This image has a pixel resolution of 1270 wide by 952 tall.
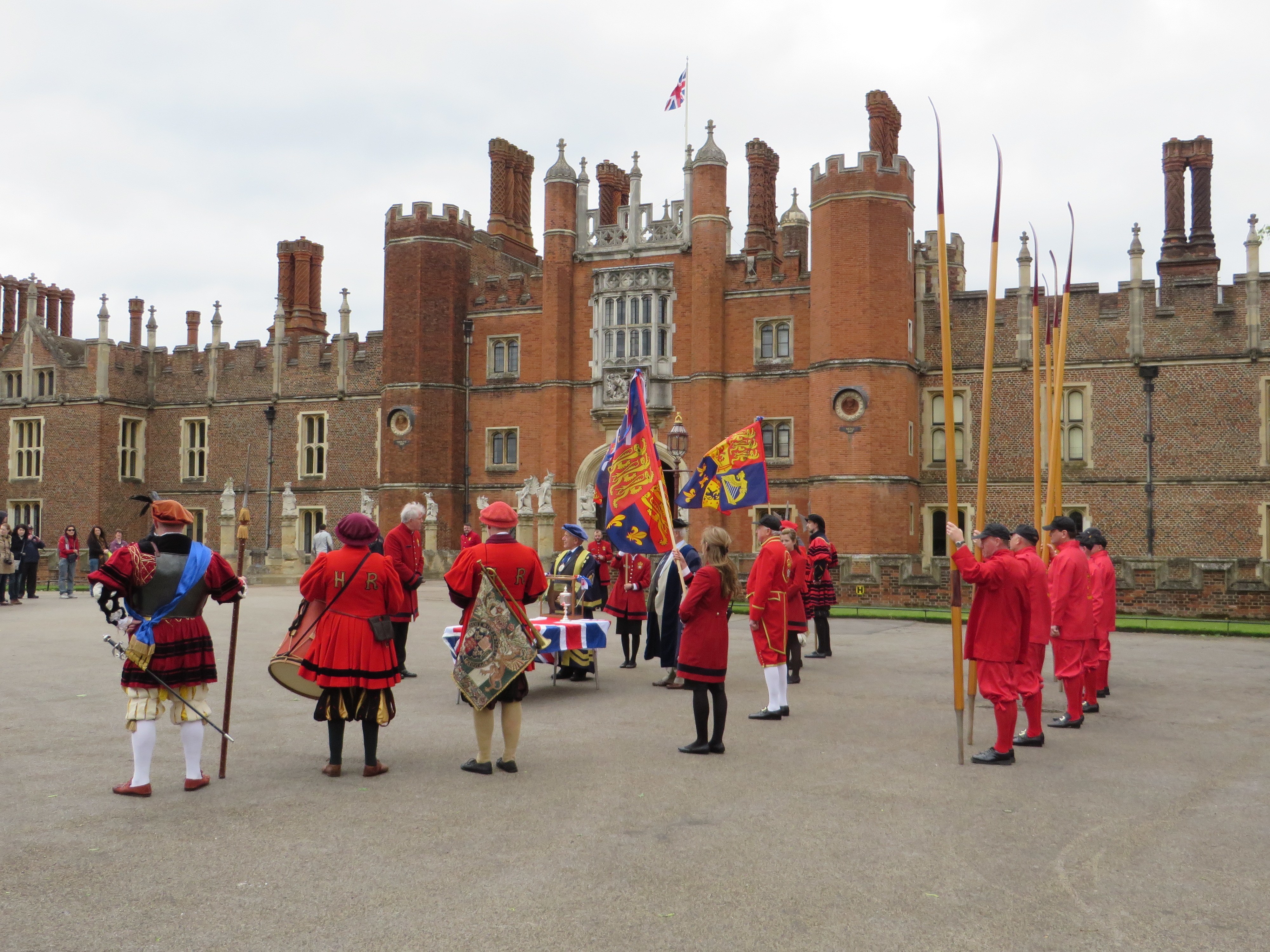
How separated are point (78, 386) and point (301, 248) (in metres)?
9.73

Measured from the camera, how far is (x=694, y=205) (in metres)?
32.2

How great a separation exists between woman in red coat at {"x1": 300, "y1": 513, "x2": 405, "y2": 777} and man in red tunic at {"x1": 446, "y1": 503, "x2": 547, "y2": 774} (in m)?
0.49

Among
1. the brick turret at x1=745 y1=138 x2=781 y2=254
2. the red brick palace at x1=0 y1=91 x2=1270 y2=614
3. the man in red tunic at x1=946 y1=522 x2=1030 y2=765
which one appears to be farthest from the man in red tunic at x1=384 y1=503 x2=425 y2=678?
the brick turret at x1=745 y1=138 x2=781 y2=254

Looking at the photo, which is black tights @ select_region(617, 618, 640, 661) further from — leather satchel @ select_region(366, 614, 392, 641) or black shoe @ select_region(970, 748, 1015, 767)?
leather satchel @ select_region(366, 614, 392, 641)

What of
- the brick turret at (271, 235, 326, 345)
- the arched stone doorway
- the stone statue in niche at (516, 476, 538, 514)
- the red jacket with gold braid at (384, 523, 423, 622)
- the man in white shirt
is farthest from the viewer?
the brick turret at (271, 235, 326, 345)

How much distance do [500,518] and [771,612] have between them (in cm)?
301

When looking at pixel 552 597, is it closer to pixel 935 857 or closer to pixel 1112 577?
pixel 1112 577

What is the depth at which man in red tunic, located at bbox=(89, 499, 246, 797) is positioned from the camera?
6672mm

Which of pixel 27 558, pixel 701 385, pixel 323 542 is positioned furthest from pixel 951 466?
pixel 701 385

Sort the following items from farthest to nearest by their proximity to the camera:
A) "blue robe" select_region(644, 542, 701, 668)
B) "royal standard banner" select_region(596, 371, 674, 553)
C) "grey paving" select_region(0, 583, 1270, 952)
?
"blue robe" select_region(644, 542, 701, 668) < "royal standard banner" select_region(596, 371, 674, 553) < "grey paving" select_region(0, 583, 1270, 952)

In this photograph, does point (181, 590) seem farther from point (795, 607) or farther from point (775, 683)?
point (795, 607)

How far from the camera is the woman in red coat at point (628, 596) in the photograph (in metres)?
13.1

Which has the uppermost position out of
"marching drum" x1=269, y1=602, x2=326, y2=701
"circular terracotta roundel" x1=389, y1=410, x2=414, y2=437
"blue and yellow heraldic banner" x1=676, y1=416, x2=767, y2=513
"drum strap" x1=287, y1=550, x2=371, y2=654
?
"circular terracotta roundel" x1=389, y1=410, x2=414, y2=437

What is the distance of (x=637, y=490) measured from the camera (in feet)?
33.4
